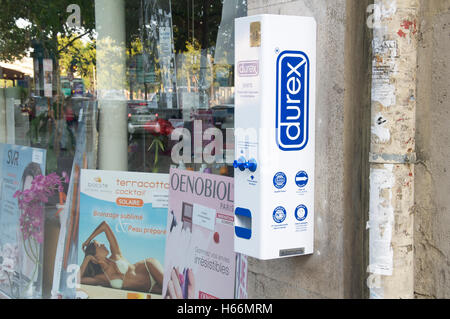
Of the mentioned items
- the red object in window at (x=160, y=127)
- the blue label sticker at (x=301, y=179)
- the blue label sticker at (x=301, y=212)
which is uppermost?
the red object in window at (x=160, y=127)

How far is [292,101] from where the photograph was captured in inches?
129

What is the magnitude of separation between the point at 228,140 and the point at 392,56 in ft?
6.05

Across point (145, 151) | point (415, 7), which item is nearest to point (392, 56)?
point (415, 7)

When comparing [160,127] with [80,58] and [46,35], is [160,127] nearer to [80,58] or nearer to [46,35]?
[80,58]

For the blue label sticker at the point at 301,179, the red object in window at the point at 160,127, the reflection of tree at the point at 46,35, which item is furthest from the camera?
the reflection of tree at the point at 46,35

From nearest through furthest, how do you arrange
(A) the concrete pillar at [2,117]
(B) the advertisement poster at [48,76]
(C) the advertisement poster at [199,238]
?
(C) the advertisement poster at [199,238]
(B) the advertisement poster at [48,76]
(A) the concrete pillar at [2,117]

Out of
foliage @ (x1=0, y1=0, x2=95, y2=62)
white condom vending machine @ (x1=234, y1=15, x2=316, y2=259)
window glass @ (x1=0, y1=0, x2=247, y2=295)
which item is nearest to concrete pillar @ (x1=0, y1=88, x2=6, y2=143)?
window glass @ (x1=0, y1=0, x2=247, y2=295)

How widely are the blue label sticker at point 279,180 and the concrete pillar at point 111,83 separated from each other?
2.52m

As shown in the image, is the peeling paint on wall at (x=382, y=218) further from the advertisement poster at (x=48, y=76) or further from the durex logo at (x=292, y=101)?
the advertisement poster at (x=48, y=76)

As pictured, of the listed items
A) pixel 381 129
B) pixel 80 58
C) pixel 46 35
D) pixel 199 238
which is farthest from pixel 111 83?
pixel 381 129

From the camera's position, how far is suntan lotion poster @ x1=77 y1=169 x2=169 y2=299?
17.0ft

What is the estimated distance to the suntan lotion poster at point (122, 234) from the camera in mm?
5176

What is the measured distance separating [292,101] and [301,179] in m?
0.42

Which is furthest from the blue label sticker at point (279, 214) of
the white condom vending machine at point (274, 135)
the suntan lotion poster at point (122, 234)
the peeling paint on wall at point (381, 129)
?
the suntan lotion poster at point (122, 234)
